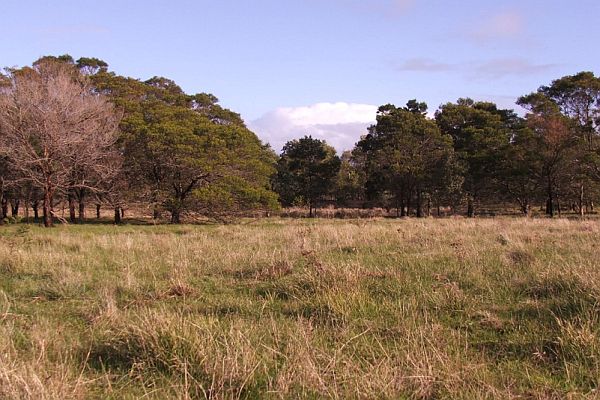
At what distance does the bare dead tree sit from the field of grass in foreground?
20.0 metres

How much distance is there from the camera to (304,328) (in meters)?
4.47

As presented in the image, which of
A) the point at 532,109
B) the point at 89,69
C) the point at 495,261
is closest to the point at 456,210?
the point at 532,109

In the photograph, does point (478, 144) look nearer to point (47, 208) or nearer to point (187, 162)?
point (187, 162)

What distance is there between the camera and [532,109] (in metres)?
43.1

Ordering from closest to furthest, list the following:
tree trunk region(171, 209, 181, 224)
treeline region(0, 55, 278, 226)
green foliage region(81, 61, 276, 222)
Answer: treeline region(0, 55, 278, 226) < green foliage region(81, 61, 276, 222) < tree trunk region(171, 209, 181, 224)

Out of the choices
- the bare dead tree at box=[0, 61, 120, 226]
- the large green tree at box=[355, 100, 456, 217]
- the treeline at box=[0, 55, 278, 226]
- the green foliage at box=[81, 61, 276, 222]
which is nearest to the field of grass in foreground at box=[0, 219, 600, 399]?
the bare dead tree at box=[0, 61, 120, 226]

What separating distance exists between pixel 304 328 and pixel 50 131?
25.5m

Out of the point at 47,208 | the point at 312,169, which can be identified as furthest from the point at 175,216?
the point at 312,169

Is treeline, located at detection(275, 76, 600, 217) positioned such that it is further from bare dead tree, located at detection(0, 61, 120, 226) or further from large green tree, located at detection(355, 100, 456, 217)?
bare dead tree, located at detection(0, 61, 120, 226)

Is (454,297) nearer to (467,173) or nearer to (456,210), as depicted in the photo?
(467,173)

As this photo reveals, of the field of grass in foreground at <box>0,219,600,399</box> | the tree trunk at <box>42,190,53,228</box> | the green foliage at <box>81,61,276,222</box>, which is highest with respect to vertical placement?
the green foliage at <box>81,61,276,222</box>

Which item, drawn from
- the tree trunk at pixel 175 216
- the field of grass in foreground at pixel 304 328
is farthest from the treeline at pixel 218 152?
the field of grass in foreground at pixel 304 328

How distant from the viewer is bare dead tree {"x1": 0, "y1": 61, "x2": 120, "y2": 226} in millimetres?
25672

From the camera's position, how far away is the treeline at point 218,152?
1061 inches
